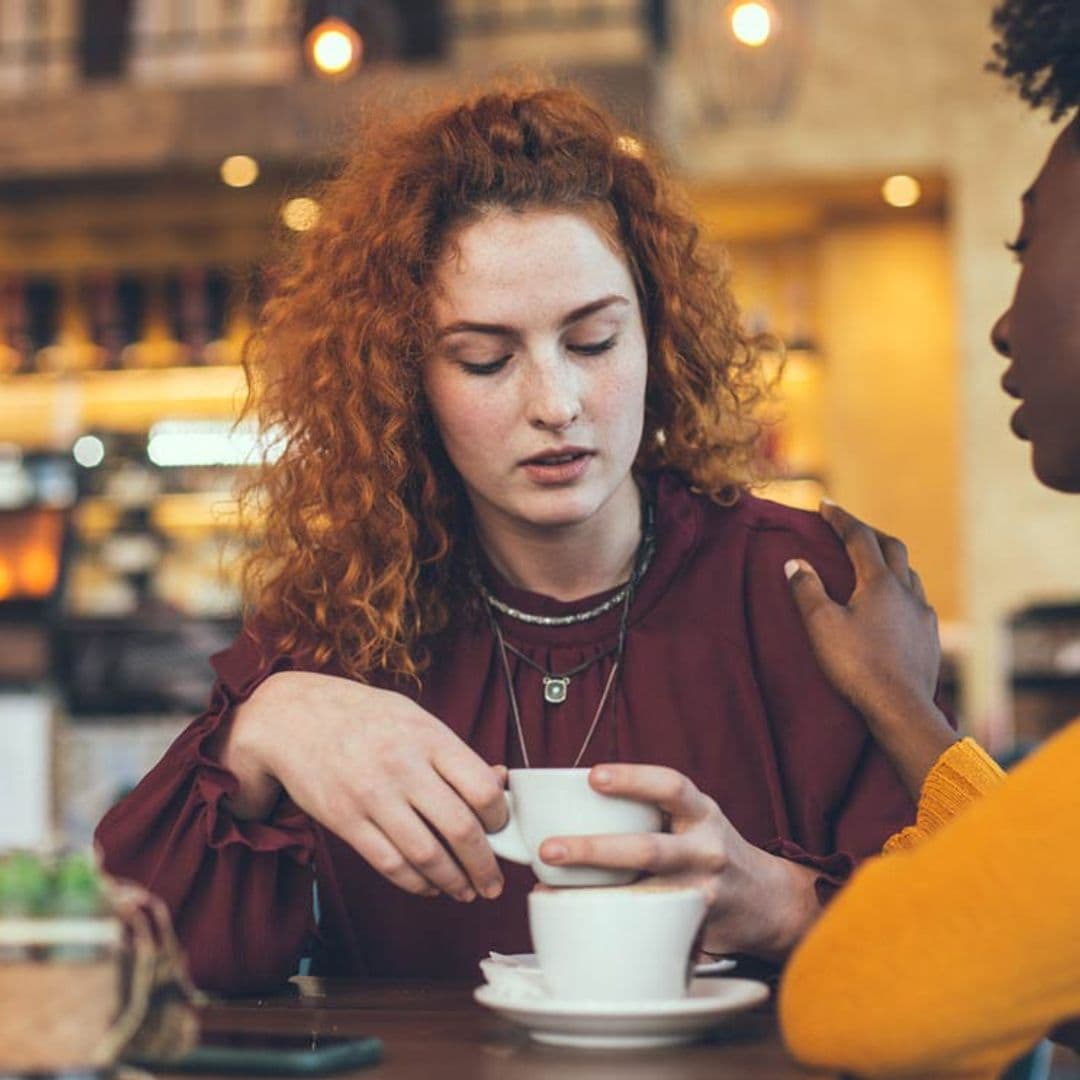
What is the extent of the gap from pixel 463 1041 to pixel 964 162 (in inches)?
231

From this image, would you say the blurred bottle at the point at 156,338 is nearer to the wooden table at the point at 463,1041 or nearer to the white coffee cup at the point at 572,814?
the wooden table at the point at 463,1041

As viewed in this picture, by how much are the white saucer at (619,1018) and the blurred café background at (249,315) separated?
4.56 m

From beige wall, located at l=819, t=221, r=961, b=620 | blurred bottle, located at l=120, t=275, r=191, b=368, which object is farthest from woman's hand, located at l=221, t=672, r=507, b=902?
beige wall, located at l=819, t=221, r=961, b=620

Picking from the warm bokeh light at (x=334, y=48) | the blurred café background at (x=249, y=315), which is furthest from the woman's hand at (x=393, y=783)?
the blurred café background at (x=249, y=315)

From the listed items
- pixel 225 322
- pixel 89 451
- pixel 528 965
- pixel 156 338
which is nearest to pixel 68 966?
pixel 528 965

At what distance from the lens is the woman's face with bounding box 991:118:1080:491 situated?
113 cm

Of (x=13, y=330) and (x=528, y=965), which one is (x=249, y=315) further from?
(x=528, y=965)

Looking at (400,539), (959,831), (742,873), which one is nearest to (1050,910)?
(959,831)

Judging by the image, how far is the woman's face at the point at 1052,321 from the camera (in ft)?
3.71

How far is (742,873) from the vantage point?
1.24m

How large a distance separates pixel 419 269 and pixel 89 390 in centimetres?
509

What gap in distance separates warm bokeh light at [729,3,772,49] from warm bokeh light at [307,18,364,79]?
31.5 inches

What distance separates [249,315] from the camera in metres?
5.66

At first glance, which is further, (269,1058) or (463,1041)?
(463,1041)
